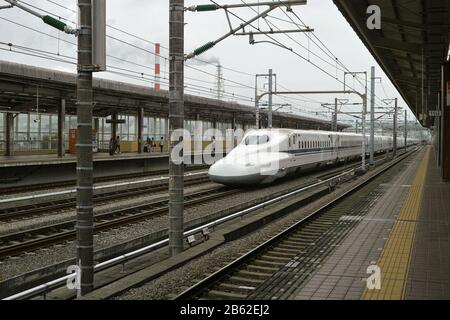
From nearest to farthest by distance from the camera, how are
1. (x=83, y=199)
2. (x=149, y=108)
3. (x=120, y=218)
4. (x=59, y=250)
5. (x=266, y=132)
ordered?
(x=83, y=199), (x=59, y=250), (x=120, y=218), (x=266, y=132), (x=149, y=108)

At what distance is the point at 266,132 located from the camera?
20266 millimetres

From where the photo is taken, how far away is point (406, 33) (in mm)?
15359

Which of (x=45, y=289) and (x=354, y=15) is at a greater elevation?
(x=354, y=15)

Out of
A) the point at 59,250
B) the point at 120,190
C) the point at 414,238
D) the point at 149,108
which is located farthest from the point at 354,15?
the point at 149,108

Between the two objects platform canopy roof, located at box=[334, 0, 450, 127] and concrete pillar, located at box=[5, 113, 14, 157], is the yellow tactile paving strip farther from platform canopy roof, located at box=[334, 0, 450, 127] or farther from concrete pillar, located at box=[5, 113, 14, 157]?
concrete pillar, located at box=[5, 113, 14, 157]

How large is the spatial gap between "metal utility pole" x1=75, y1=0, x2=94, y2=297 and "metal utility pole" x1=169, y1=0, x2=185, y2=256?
2.33 metres

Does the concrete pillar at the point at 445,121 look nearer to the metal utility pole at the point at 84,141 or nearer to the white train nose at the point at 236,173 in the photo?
the white train nose at the point at 236,173

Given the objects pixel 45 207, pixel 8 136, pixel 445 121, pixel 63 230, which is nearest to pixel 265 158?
pixel 445 121

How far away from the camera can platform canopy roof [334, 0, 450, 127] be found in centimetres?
1110

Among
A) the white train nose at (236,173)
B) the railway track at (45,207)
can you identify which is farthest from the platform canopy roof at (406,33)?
the railway track at (45,207)

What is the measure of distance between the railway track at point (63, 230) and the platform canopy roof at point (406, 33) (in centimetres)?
671

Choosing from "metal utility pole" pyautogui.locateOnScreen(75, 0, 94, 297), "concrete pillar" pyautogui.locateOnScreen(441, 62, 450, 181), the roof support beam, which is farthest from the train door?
"metal utility pole" pyautogui.locateOnScreen(75, 0, 94, 297)
